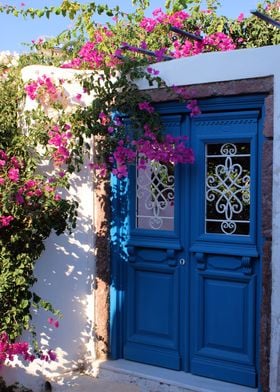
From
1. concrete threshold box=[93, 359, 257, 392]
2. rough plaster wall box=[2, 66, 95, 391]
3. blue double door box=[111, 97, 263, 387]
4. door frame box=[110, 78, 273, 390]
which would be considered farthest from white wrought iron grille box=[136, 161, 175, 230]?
concrete threshold box=[93, 359, 257, 392]

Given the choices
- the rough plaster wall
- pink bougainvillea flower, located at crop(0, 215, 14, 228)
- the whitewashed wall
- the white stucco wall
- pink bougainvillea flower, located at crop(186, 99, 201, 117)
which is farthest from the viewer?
the rough plaster wall

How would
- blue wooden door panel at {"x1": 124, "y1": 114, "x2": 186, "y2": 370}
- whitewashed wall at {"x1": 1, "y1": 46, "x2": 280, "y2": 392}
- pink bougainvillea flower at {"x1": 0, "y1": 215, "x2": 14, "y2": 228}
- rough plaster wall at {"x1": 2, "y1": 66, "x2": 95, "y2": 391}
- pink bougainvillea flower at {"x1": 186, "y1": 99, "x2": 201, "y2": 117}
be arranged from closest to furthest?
pink bougainvillea flower at {"x1": 0, "y1": 215, "x2": 14, "y2": 228}
pink bougainvillea flower at {"x1": 186, "y1": 99, "x2": 201, "y2": 117}
whitewashed wall at {"x1": 1, "y1": 46, "x2": 280, "y2": 392}
blue wooden door panel at {"x1": 124, "y1": 114, "x2": 186, "y2": 370}
rough plaster wall at {"x1": 2, "y1": 66, "x2": 95, "y2": 391}

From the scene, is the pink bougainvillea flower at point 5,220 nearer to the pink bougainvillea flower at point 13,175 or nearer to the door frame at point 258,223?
the pink bougainvillea flower at point 13,175

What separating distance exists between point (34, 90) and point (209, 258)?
1.86m

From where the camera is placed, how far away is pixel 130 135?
15.2 ft

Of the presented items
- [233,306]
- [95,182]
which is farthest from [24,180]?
[233,306]

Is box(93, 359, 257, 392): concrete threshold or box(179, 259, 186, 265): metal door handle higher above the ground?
box(179, 259, 186, 265): metal door handle

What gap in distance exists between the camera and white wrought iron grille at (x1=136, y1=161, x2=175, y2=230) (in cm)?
462

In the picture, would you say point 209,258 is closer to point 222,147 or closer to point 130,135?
point 222,147

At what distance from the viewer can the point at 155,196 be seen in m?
4.70

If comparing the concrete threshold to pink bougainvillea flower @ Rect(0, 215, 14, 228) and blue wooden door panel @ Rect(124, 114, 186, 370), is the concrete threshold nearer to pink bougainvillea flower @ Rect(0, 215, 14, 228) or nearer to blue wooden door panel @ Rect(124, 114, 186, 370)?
blue wooden door panel @ Rect(124, 114, 186, 370)

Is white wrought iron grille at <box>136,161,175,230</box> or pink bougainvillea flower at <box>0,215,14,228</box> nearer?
pink bougainvillea flower at <box>0,215,14,228</box>

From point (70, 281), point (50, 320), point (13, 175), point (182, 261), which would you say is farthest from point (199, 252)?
point (13, 175)

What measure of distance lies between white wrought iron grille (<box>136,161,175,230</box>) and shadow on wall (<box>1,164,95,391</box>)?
409 millimetres
